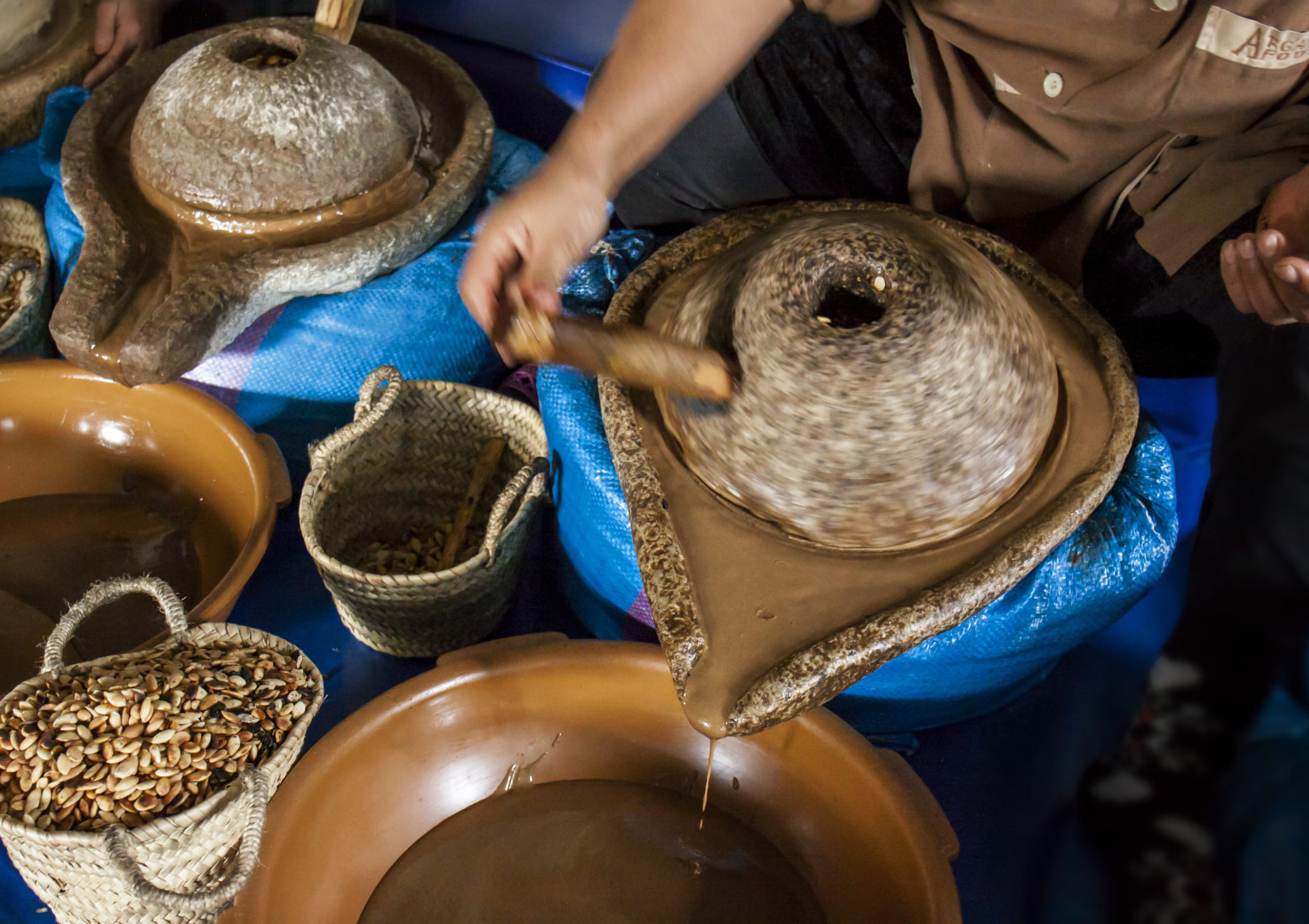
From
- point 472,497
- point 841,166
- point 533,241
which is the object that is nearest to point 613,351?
point 533,241

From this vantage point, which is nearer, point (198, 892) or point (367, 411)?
point (198, 892)

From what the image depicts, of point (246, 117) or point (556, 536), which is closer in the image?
point (246, 117)

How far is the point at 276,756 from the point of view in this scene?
124 cm

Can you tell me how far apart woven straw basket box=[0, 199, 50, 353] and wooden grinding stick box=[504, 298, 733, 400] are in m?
1.25

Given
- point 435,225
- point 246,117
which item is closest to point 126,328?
point 246,117

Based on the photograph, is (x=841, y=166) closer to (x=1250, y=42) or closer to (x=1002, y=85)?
(x=1002, y=85)

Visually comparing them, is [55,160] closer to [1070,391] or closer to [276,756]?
[276,756]

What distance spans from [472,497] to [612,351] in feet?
2.52

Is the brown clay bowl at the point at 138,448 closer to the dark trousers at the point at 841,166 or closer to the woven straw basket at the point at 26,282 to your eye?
the woven straw basket at the point at 26,282

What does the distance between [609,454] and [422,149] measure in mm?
879

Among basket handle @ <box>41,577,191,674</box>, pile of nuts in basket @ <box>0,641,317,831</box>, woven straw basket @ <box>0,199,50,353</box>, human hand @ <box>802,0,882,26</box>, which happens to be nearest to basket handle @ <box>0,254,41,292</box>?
woven straw basket @ <box>0,199,50,353</box>

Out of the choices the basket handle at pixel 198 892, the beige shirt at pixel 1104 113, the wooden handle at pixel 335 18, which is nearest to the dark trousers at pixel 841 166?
the beige shirt at pixel 1104 113

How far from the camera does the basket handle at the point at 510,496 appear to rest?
1.48 meters

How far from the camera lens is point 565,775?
1444mm
